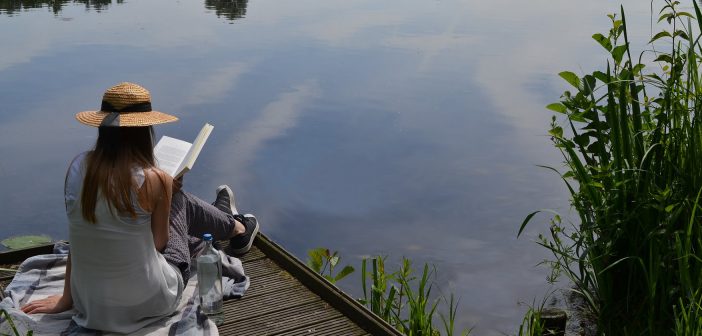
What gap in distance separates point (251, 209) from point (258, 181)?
0.53m

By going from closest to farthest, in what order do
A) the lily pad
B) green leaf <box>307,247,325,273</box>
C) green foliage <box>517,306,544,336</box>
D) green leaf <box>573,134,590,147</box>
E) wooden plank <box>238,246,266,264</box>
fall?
green foliage <box>517,306,544,336</box> < green leaf <box>573,134,590,147</box> < wooden plank <box>238,246,266,264</box> < green leaf <box>307,247,325,273</box> < the lily pad

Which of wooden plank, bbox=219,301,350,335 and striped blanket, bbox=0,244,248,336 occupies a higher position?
striped blanket, bbox=0,244,248,336

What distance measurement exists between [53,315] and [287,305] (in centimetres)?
93

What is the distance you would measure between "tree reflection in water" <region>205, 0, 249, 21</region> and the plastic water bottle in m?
10.6

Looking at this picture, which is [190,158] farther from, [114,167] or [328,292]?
[328,292]

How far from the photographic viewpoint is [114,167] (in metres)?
2.96

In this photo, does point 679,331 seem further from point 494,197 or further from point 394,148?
point 394,148

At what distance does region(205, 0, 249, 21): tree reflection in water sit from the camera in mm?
14172

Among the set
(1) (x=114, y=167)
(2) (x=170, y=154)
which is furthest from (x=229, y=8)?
(1) (x=114, y=167)

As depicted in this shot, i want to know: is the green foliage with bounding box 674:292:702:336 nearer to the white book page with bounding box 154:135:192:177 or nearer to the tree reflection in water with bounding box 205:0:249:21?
the white book page with bounding box 154:135:192:177

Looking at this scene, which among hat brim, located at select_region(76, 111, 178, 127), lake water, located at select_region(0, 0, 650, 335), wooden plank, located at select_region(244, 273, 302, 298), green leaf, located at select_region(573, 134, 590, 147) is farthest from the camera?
lake water, located at select_region(0, 0, 650, 335)

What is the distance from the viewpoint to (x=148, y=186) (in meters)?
3.02

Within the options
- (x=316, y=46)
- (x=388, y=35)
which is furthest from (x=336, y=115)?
(x=388, y=35)

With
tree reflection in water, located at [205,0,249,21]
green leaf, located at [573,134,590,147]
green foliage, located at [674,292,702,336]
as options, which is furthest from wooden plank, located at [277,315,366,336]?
tree reflection in water, located at [205,0,249,21]
